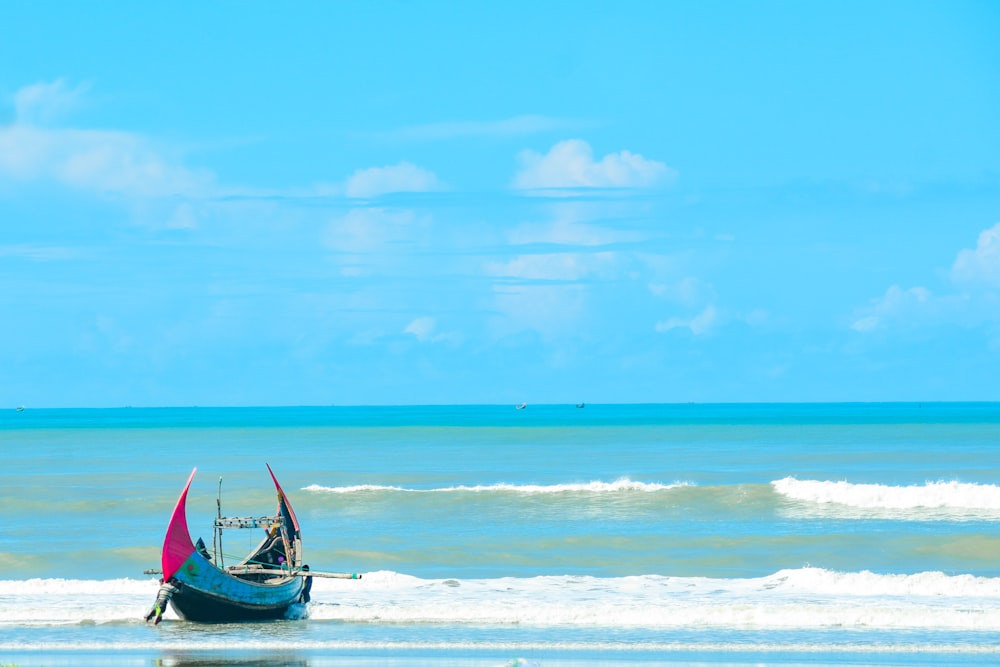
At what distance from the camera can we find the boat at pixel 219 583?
2022cm

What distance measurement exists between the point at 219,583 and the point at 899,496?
27320mm

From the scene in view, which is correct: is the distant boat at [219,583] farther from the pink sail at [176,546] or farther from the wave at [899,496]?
the wave at [899,496]

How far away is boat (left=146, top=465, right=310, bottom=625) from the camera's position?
2022cm

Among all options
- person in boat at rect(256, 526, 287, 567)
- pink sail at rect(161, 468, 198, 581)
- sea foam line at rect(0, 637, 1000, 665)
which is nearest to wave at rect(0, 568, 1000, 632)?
person in boat at rect(256, 526, 287, 567)

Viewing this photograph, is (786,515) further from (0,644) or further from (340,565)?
(0,644)

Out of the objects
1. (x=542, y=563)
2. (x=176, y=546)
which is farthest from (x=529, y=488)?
(x=176, y=546)

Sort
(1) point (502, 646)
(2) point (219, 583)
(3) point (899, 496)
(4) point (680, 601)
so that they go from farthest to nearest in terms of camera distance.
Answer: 1. (3) point (899, 496)
2. (4) point (680, 601)
3. (2) point (219, 583)
4. (1) point (502, 646)

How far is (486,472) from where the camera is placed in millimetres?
57406

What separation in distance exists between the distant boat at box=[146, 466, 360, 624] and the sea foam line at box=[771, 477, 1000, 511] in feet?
78.7

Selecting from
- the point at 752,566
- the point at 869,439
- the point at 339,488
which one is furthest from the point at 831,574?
the point at 869,439

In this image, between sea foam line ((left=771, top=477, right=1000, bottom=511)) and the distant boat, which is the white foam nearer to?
the distant boat

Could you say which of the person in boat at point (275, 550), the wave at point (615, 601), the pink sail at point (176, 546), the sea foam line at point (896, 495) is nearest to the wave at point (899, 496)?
the sea foam line at point (896, 495)

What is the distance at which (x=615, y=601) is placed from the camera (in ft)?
75.5

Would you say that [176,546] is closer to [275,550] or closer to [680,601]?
[275,550]
